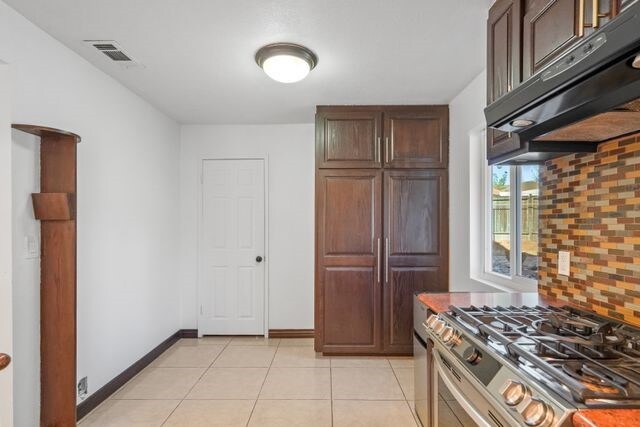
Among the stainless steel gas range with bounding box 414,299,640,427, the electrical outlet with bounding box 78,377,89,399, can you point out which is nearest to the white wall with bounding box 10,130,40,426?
the electrical outlet with bounding box 78,377,89,399

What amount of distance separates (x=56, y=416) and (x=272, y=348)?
1978 millimetres

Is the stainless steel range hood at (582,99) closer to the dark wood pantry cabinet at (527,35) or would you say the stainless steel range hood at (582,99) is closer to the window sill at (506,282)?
the dark wood pantry cabinet at (527,35)

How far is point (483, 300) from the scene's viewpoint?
1942 millimetres

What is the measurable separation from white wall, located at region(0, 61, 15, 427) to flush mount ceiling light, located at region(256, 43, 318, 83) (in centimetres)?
135

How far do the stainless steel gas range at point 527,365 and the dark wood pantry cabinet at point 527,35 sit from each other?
78 centimetres

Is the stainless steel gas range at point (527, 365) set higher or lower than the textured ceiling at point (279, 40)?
lower

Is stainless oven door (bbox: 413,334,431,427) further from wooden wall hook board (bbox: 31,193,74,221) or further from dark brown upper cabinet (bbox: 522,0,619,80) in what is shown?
wooden wall hook board (bbox: 31,193,74,221)

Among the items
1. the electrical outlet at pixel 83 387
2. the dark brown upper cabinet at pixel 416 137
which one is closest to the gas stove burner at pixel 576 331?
the dark brown upper cabinet at pixel 416 137

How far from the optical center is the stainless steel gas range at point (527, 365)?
2.84 ft

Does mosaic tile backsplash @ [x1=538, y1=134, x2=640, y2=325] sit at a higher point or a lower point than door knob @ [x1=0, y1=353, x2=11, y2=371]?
higher

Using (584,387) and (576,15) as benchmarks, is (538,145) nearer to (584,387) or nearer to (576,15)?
(576,15)

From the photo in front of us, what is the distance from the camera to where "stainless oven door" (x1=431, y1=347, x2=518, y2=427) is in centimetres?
112

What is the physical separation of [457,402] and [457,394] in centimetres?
6

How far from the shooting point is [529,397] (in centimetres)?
91
